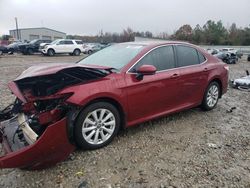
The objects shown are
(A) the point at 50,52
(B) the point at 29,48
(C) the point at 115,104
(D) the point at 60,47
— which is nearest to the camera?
(C) the point at 115,104

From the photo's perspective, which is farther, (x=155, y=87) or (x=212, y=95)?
(x=212, y=95)

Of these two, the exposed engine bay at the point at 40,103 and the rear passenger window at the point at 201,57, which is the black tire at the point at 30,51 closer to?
the rear passenger window at the point at 201,57

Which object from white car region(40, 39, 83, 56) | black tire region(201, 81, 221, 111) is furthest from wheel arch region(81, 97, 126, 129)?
white car region(40, 39, 83, 56)

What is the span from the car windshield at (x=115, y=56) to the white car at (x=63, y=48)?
2059 cm

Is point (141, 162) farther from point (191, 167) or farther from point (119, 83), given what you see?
point (119, 83)

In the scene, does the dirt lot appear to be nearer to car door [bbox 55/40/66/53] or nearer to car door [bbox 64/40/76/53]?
car door [bbox 55/40/66/53]

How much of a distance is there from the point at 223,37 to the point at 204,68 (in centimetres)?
6069

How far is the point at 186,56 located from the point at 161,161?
7.91ft

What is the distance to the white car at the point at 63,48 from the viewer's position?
2453 cm

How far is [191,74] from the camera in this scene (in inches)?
202

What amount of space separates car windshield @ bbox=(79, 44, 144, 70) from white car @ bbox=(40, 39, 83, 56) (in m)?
20.6

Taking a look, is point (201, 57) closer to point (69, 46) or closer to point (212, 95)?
point (212, 95)

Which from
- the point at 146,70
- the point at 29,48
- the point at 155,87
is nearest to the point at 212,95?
the point at 155,87

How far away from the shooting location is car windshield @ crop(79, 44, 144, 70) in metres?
4.42
